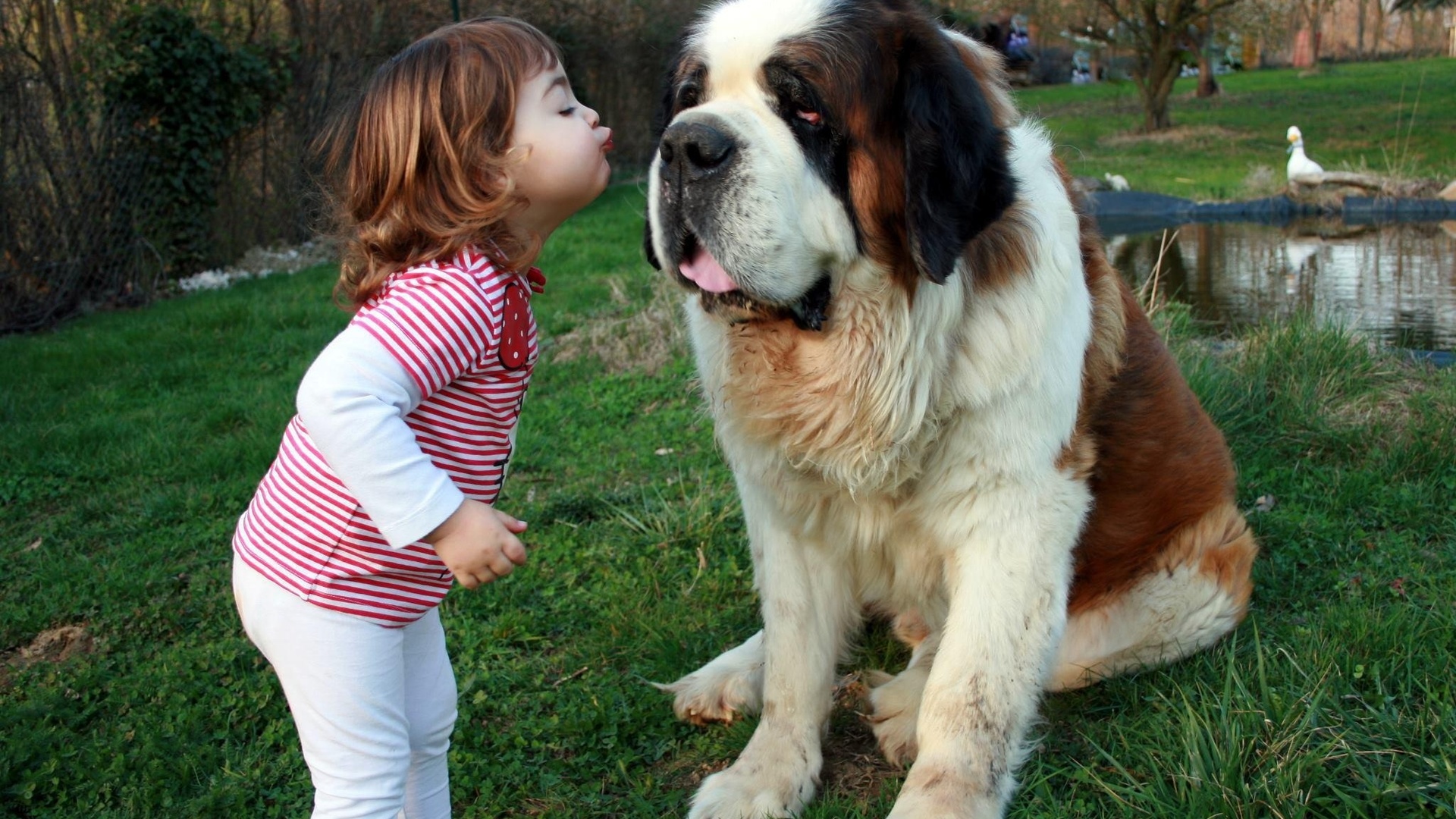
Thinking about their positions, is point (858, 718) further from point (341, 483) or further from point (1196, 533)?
point (341, 483)

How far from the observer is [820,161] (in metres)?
2.06

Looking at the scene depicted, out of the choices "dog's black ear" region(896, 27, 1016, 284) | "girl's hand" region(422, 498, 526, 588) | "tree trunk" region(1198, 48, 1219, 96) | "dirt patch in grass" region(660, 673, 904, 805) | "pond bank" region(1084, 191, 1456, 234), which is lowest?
"dirt patch in grass" region(660, 673, 904, 805)

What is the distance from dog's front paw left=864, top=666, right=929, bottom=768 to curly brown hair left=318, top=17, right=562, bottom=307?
1.25 metres

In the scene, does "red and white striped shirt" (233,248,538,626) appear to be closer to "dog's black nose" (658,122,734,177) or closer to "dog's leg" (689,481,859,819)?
"dog's black nose" (658,122,734,177)

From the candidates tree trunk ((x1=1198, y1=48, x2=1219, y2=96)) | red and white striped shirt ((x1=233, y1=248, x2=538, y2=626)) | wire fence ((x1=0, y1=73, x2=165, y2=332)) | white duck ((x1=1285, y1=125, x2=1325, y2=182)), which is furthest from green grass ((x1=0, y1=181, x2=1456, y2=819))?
tree trunk ((x1=1198, y1=48, x2=1219, y2=96))

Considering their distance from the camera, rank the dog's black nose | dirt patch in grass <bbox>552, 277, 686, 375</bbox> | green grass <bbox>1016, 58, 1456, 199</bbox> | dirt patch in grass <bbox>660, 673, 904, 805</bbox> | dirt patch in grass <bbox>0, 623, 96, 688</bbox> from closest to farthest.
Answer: the dog's black nose
dirt patch in grass <bbox>660, 673, 904, 805</bbox>
dirt patch in grass <bbox>0, 623, 96, 688</bbox>
dirt patch in grass <bbox>552, 277, 686, 375</bbox>
green grass <bbox>1016, 58, 1456, 199</bbox>

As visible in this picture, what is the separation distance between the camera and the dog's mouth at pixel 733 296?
2.09 meters

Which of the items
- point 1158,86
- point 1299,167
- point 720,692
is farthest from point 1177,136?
point 720,692

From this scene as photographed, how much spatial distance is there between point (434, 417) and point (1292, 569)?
2.23 meters

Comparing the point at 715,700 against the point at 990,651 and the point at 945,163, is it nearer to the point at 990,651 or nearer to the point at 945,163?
the point at 990,651

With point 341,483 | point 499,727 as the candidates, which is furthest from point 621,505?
point 341,483

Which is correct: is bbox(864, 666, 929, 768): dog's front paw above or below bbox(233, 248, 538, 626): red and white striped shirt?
below

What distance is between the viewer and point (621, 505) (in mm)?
3770

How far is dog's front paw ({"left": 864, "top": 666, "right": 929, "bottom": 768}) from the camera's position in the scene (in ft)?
7.90
